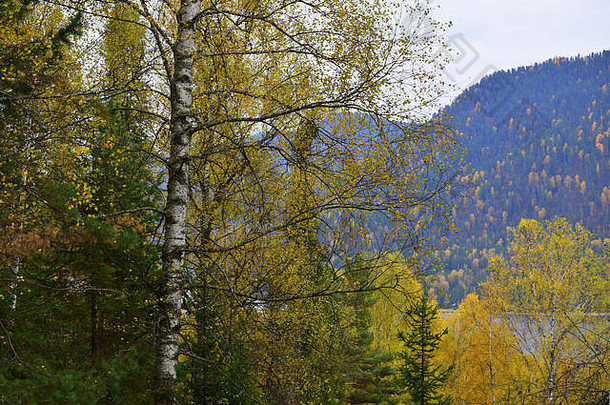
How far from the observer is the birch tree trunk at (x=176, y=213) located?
420 cm

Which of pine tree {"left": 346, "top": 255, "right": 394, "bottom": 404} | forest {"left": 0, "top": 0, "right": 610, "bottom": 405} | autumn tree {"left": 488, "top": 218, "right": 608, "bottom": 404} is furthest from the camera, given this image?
autumn tree {"left": 488, "top": 218, "right": 608, "bottom": 404}

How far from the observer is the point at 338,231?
15.8ft

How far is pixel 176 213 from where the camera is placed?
4.44 meters

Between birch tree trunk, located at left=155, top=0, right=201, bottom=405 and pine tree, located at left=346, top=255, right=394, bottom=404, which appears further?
pine tree, located at left=346, top=255, right=394, bottom=404

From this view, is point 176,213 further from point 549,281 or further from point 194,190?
point 549,281

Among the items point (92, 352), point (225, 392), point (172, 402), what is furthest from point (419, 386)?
point (172, 402)

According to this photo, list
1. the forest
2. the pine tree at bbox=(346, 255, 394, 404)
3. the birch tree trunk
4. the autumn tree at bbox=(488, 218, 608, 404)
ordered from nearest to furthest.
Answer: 1. the birch tree trunk
2. the forest
3. the pine tree at bbox=(346, 255, 394, 404)
4. the autumn tree at bbox=(488, 218, 608, 404)

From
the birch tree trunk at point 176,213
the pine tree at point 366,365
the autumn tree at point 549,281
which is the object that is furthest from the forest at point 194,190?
the autumn tree at point 549,281

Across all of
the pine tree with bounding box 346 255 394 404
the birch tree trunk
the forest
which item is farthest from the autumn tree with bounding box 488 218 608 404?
the birch tree trunk

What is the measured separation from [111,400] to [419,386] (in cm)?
1269

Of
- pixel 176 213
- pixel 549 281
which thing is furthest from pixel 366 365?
pixel 176 213

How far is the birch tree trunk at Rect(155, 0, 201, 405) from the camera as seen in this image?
4195mm

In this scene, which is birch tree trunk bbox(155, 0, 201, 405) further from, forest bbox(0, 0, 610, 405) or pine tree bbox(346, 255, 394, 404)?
pine tree bbox(346, 255, 394, 404)

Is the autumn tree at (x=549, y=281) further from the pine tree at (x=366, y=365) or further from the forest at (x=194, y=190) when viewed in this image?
the forest at (x=194, y=190)
